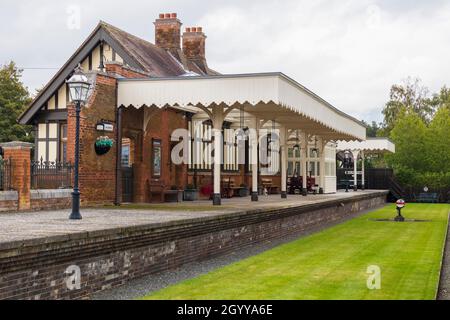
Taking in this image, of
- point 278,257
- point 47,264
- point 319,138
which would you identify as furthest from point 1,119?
point 47,264

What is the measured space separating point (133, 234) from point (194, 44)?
20571mm

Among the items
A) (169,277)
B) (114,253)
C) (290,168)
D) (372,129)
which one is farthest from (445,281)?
(372,129)

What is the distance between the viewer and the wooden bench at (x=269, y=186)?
91.1ft

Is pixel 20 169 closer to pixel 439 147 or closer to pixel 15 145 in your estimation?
pixel 15 145

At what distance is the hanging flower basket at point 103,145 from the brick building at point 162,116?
14 centimetres

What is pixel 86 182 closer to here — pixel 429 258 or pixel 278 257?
pixel 278 257

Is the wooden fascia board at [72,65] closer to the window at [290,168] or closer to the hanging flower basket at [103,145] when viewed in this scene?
the hanging flower basket at [103,145]

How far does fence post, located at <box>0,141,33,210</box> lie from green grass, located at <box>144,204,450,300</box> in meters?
5.00

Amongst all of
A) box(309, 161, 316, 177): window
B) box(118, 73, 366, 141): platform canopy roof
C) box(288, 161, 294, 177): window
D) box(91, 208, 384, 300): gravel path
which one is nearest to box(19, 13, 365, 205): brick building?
box(118, 73, 366, 141): platform canopy roof

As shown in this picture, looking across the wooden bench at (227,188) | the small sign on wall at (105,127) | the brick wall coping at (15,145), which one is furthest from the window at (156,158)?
the brick wall coping at (15,145)

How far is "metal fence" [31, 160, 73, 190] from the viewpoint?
1401 centimetres

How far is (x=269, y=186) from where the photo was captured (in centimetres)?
2791

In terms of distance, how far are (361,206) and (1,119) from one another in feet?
64.8
